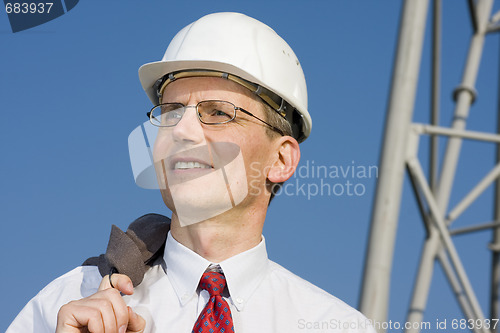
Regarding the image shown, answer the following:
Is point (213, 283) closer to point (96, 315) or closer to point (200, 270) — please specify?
point (200, 270)

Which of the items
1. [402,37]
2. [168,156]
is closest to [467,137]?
[402,37]

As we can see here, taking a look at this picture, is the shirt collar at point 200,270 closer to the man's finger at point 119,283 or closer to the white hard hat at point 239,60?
the man's finger at point 119,283

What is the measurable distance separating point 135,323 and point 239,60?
1268 millimetres

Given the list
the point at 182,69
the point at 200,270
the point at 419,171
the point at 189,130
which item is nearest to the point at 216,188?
the point at 189,130

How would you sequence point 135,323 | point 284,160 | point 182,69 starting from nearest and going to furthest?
point 135,323 < point 182,69 < point 284,160

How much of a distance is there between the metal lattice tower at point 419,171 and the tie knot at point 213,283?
8.21 feet

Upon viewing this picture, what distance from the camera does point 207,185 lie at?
296 centimetres

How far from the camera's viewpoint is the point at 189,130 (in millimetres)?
2982

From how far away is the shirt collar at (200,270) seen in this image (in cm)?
311

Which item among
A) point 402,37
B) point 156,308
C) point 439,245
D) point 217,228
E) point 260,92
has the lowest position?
point 439,245

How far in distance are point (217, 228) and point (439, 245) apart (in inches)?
172

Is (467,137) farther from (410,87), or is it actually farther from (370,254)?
(370,254)

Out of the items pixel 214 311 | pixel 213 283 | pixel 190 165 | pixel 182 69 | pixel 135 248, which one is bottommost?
pixel 214 311

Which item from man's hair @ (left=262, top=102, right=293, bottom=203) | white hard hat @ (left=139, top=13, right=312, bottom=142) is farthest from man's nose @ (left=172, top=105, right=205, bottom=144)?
man's hair @ (left=262, top=102, right=293, bottom=203)
